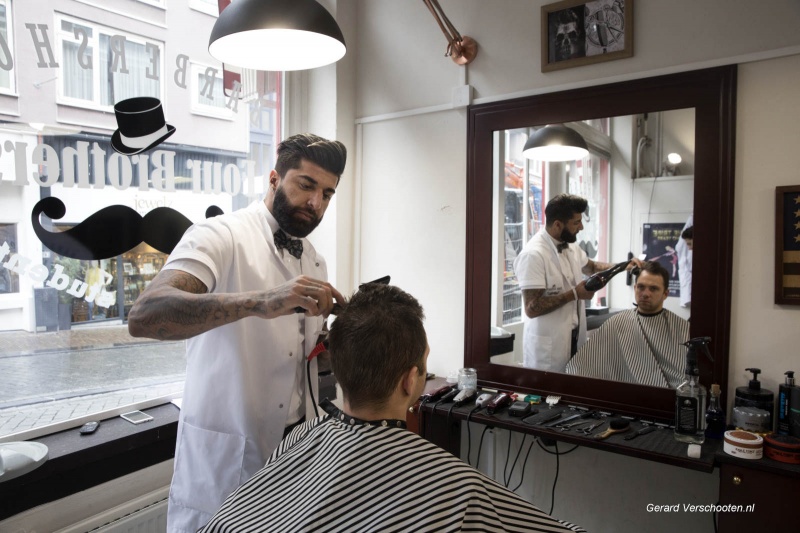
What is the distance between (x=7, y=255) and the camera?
1719 millimetres

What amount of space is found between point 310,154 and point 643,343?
136 cm

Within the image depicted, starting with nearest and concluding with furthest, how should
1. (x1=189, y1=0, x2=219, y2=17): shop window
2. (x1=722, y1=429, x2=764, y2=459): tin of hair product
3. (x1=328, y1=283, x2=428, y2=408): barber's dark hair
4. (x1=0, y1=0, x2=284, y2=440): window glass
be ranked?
(x1=328, y1=283, x2=428, y2=408): barber's dark hair, (x1=722, y1=429, x2=764, y2=459): tin of hair product, (x1=0, y1=0, x2=284, y2=440): window glass, (x1=189, y1=0, x2=219, y2=17): shop window

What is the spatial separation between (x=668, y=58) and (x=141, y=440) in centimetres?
225

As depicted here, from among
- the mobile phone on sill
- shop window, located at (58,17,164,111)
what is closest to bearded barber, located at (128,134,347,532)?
the mobile phone on sill

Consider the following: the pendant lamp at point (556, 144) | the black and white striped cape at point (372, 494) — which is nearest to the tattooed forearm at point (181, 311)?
the black and white striped cape at point (372, 494)

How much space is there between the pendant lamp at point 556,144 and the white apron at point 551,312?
0.30 metres

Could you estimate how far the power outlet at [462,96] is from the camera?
2.33 meters

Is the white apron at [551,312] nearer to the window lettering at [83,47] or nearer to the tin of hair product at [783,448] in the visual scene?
the tin of hair product at [783,448]

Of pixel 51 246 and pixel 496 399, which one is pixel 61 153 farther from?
pixel 496 399

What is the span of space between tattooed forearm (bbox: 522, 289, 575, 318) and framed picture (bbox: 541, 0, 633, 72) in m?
0.88

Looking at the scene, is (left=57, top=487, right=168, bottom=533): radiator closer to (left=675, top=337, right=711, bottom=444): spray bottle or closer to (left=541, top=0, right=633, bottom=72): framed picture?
(left=675, top=337, right=711, bottom=444): spray bottle

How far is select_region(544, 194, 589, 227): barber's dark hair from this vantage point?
210 centimetres

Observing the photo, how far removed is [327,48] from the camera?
5.64 ft

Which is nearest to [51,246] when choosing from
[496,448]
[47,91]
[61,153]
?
[61,153]
